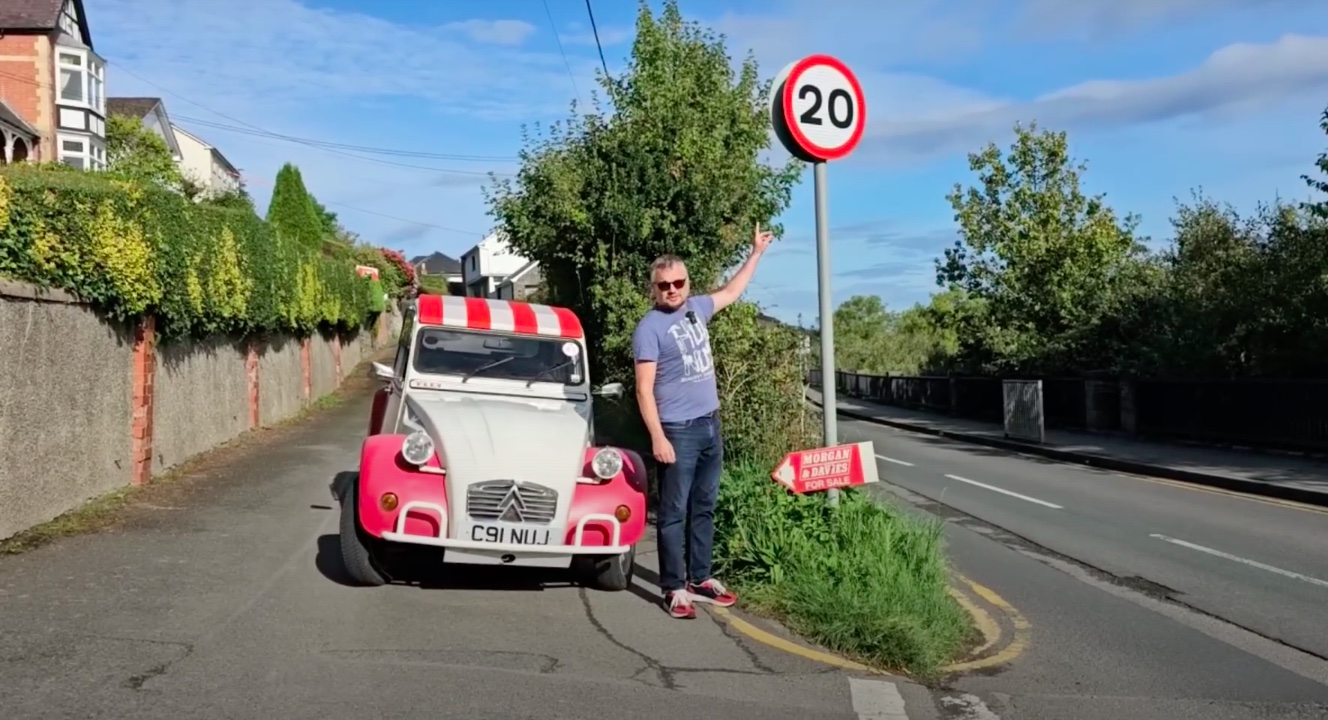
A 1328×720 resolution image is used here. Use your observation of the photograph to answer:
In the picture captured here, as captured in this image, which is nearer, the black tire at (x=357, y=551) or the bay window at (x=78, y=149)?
the black tire at (x=357, y=551)

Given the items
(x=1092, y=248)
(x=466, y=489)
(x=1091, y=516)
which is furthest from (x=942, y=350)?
(x=466, y=489)

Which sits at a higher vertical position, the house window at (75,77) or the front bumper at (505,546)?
the house window at (75,77)

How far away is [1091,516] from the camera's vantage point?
1295 centimetres

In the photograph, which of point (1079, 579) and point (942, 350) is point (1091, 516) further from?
point (942, 350)

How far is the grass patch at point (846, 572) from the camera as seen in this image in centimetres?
588

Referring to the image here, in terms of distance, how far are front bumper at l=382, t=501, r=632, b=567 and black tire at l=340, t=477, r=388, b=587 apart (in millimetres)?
429

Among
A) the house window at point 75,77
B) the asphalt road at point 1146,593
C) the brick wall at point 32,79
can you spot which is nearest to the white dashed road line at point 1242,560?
the asphalt road at point 1146,593

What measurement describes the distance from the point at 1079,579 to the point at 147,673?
656 centimetres

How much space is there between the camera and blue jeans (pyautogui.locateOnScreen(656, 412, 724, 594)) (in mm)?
6555

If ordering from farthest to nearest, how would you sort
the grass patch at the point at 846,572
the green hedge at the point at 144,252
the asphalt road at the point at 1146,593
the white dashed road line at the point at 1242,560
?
the green hedge at the point at 144,252
the white dashed road line at the point at 1242,560
the grass patch at the point at 846,572
the asphalt road at the point at 1146,593

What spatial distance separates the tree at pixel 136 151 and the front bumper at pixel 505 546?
28316 millimetres

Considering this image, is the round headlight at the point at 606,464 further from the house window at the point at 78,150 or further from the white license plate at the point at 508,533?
the house window at the point at 78,150

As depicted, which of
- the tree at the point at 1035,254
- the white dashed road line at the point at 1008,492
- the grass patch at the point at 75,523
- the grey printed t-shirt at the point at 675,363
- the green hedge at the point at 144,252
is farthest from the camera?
the tree at the point at 1035,254

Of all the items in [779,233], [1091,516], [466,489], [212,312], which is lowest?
[1091,516]
